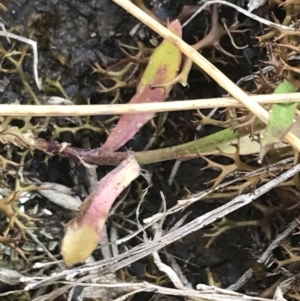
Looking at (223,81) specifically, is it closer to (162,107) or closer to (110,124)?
(162,107)

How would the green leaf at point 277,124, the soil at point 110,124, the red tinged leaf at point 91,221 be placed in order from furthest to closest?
1. the soil at point 110,124
2. the red tinged leaf at point 91,221
3. the green leaf at point 277,124

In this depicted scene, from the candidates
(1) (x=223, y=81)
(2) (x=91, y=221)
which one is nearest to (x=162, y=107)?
(1) (x=223, y=81)

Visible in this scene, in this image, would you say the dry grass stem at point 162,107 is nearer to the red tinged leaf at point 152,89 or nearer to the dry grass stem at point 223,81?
the dry grass stem at point 223,81

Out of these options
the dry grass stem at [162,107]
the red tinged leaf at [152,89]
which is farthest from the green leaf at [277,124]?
the red tinged leaf at [152,89]

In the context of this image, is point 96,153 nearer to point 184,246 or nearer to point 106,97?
point 106,97

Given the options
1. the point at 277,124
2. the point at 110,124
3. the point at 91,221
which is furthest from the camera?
the point at 110,124

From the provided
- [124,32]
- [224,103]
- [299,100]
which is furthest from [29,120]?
[299,100]
